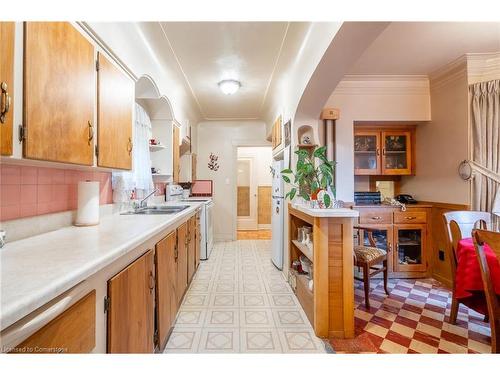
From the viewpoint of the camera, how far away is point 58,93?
1.06 meters

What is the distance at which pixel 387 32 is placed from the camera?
7.06 feet

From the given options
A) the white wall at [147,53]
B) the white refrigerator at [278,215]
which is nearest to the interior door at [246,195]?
the white refrigerator at [278,215]

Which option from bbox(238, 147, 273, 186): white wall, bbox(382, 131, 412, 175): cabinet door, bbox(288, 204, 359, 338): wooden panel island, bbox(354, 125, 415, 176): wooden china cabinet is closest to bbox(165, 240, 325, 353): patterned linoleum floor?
bbox(288, 204, 359, 338): wooden panel island

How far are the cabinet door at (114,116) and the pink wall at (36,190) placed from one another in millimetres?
274

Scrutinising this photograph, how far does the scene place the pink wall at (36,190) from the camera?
43.6 inches

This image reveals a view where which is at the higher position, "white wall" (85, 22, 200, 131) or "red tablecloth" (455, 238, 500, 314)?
"white wall" (85, 22, 200, 131)

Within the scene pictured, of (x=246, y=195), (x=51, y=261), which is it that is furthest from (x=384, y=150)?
(x=246, y=195)

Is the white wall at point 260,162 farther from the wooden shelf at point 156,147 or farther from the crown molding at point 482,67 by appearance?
the crown molding at point 482,67

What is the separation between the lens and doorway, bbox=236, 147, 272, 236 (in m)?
6.37

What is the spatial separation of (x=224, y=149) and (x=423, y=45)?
372 centimetres

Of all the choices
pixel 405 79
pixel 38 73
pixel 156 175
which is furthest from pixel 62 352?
pixel 405 79

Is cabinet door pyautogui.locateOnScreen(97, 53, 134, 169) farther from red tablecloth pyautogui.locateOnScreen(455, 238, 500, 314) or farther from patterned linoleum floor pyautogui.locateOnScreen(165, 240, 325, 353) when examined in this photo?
red tablecloth pyautogui.locateOnScreen(455, 238, 500, 314)

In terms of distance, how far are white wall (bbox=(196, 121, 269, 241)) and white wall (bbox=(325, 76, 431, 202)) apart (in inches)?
91.0

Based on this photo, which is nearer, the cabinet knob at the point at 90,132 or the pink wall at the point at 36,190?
the pink wall at the point at 36,190
